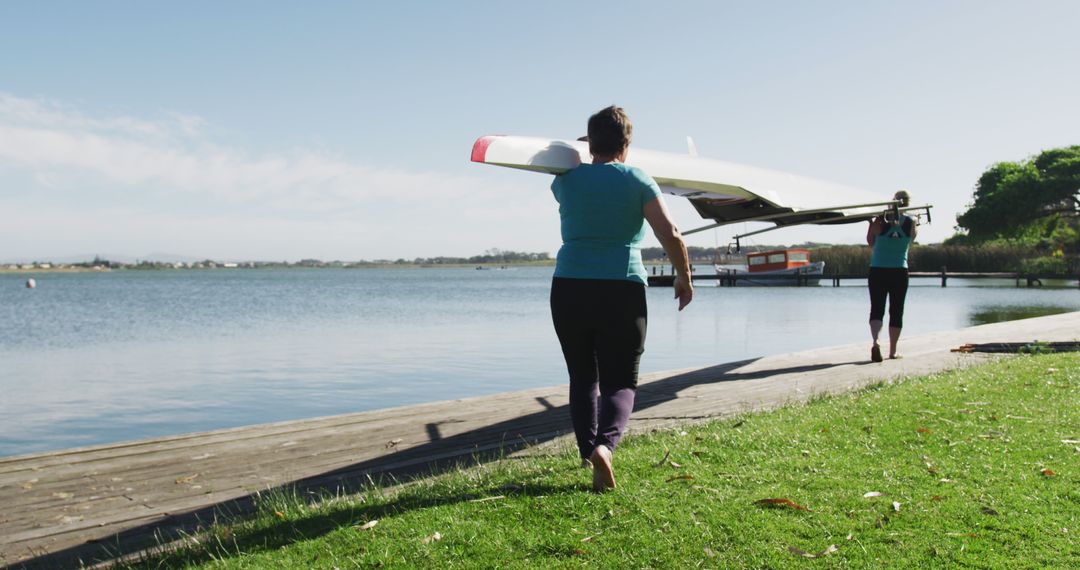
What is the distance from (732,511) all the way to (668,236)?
134cm

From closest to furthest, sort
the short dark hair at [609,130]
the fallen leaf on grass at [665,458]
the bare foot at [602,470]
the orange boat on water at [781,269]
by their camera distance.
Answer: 1. the bare foot at [602,470]
2. the short dark hair at [609,130]
3. the fallen leaf on grass at [665,458]
4. the orange boat on water at [781,269]

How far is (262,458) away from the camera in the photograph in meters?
4.93

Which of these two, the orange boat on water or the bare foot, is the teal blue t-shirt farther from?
the orange boat on water

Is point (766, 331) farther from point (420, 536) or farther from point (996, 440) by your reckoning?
point (420, 536)

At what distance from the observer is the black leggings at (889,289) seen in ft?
28.1

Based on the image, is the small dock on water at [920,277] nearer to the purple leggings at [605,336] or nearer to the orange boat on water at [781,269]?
the orange boat on water at [781,269]

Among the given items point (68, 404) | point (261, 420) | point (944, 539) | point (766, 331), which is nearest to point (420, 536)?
point (944, 539)

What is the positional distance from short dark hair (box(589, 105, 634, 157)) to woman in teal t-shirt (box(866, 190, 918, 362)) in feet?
18.5

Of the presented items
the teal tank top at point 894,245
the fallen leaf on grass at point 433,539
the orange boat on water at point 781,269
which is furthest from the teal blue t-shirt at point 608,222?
the orange boat on water at point 781,269

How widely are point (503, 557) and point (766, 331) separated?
2155 cm

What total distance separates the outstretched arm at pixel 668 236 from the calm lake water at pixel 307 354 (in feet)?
27.7

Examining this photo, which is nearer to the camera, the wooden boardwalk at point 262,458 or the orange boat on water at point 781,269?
the wooden boardwalk at point 262,458

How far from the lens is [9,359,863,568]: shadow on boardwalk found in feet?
11.1

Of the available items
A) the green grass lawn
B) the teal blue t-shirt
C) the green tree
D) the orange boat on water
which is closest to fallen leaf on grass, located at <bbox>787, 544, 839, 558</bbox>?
the green grass lawn
